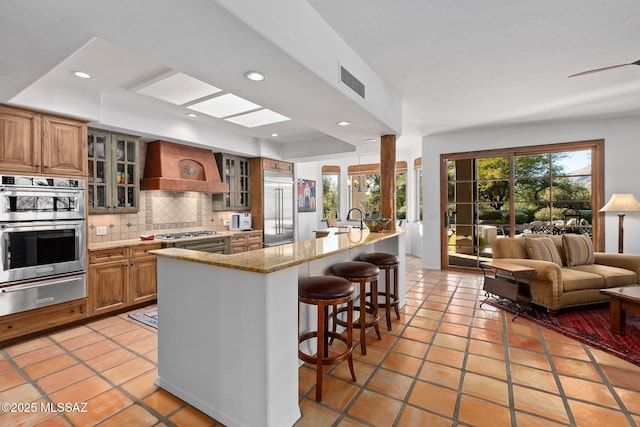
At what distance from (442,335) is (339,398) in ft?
4.74

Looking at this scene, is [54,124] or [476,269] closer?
[54,124]

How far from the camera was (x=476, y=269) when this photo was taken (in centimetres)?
582

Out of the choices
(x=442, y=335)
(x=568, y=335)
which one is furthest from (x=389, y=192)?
(x=568, y=335)

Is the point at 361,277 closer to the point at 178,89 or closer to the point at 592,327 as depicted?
the point at 592,327

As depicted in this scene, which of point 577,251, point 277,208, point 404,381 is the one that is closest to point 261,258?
point 404,381

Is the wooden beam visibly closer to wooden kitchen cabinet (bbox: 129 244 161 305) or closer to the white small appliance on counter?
the white small appliance on counter

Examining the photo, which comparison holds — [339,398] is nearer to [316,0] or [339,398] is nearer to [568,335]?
[568,335]

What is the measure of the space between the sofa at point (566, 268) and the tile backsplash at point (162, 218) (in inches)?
184

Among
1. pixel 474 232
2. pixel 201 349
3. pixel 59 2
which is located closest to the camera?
pixel 59 2

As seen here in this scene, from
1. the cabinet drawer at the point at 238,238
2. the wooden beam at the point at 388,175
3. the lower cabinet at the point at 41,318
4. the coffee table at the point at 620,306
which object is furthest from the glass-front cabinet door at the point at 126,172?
the coffee table at the point at 620,306

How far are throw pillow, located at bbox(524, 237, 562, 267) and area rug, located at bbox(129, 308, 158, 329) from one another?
459 centimetres

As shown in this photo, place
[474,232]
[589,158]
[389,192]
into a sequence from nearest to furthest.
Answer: [389,192], [589,158], [474,232]

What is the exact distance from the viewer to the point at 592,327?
3168 mm

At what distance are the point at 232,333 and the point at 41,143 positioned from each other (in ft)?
9.83
